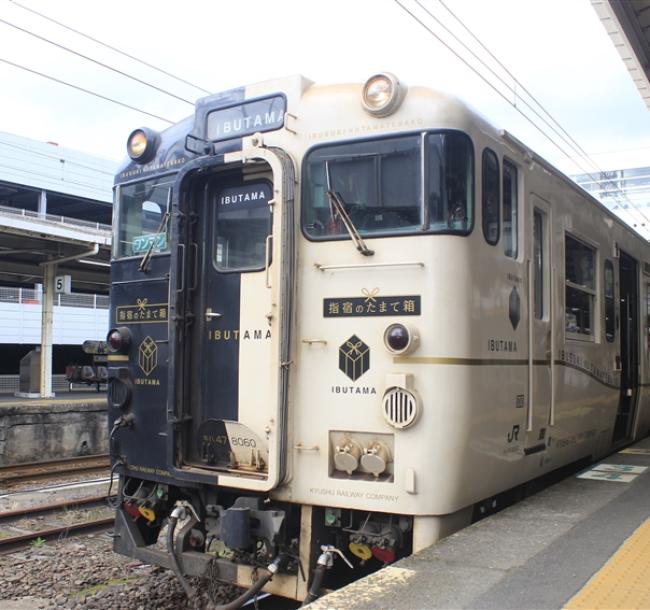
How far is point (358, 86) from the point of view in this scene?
437cm

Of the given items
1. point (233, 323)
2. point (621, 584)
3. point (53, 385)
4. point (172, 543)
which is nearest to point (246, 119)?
point (233, 323)

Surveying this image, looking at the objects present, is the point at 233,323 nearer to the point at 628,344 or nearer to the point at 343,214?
the point at 343,214

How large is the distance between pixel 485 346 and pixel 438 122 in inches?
53.5

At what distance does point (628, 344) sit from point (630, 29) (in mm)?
3724

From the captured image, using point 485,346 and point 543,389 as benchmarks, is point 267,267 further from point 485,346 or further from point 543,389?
point 543,389

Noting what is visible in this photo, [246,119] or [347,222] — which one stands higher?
[246,119]

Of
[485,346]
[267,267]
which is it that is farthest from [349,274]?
[485,346]

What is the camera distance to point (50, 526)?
25.9 feet

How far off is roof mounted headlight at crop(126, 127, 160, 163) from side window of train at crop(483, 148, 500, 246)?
2.41 meters

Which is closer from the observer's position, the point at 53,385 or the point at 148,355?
the point at 148,355

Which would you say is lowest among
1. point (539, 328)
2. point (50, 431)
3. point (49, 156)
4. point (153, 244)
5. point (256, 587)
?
point (50, 431)

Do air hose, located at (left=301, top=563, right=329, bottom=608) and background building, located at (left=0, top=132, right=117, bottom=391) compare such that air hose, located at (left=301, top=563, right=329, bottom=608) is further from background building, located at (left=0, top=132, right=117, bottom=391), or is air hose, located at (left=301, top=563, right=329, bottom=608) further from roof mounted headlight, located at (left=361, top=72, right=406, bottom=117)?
background building, located at (left=0, top=132, right=117, bottom=391)

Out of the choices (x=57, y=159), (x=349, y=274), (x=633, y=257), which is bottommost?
(x=349, y=274)

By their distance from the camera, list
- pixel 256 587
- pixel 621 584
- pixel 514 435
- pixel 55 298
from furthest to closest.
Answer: pixel 55 298, pixel 514 435, pixel 256 587, pixel 621 584
